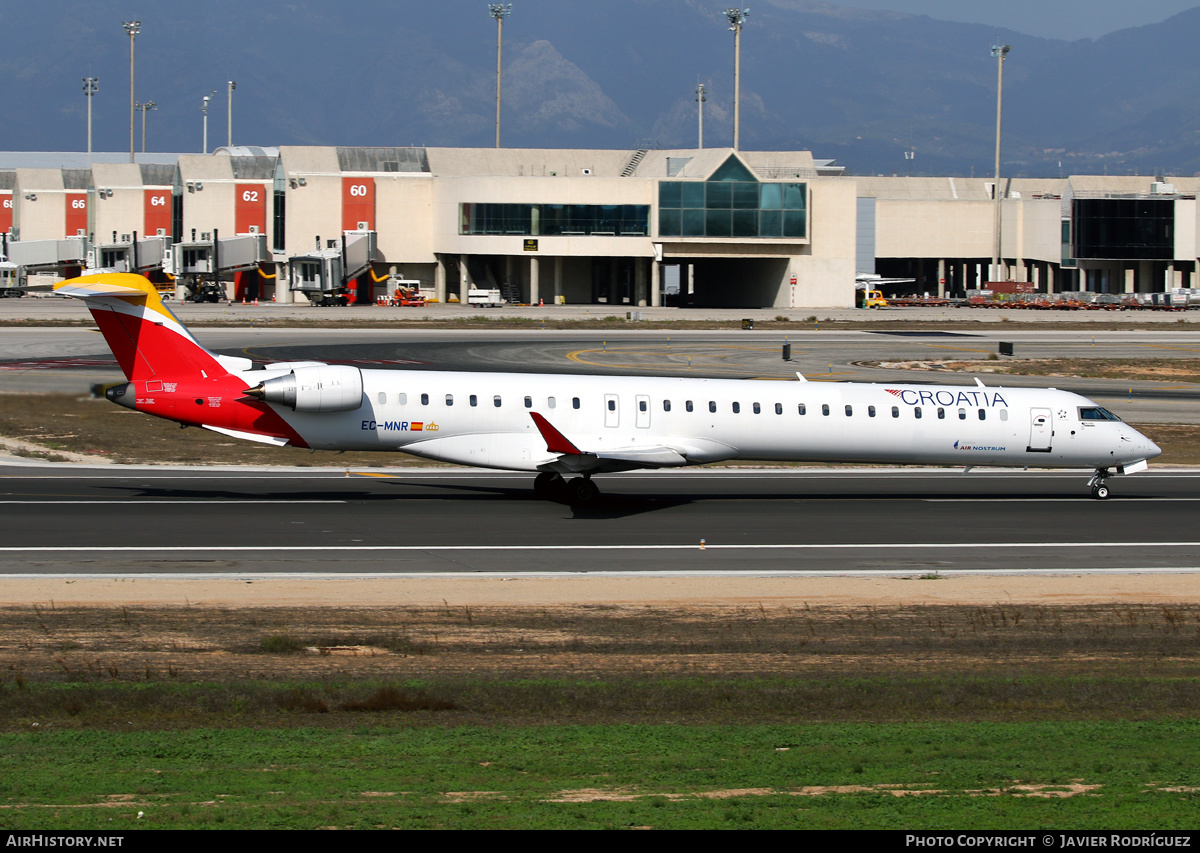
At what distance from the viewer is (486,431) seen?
1137 inches

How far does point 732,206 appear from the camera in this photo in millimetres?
106750

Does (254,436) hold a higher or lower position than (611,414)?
lower

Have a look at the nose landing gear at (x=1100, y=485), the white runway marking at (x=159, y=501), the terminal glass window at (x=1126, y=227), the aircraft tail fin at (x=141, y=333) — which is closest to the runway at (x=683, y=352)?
the white runway marking at (x=159, y=501)

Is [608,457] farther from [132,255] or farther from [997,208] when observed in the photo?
[997,208]

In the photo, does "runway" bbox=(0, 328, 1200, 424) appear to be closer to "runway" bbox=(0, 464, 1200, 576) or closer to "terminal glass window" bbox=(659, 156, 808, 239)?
"runway" bbox=(0, 464, 1200, 576)

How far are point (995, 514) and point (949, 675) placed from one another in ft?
47.4

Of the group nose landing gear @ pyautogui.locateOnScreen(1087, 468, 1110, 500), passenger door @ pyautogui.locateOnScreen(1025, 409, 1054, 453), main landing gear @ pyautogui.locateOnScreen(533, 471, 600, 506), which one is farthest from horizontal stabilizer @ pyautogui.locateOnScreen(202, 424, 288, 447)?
nose landing gear @ pyautogui.locateOnScreen(1087, 468, 1110, 500)

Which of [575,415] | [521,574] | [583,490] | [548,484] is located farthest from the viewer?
[548,484]

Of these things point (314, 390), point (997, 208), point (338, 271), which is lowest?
point (314, 390)

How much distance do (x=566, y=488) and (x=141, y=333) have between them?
1022 centimetres

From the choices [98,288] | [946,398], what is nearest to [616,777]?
[98,288]

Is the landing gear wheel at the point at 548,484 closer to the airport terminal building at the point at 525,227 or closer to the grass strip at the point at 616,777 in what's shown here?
the grass strip at the point at 616,777

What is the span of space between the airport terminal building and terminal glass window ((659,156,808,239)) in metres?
0.12

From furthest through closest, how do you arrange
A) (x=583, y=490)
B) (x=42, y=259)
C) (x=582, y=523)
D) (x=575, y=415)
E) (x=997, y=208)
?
(x=997, y=208), (x=42, y=259), (x=583, y=490), (x=575, y=415), (x=582, y=523)
